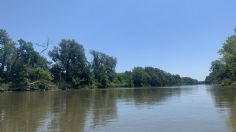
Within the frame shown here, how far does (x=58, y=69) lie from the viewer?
110062 millimetres

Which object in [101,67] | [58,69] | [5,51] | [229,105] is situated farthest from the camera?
[101,67]

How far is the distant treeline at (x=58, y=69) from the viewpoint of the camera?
289 ft

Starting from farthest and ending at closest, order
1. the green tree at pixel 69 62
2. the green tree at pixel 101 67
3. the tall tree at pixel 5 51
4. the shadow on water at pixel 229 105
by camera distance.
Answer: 1. the green tree at pixel 101 67
2. the green tree at pixel 69 62
3. the tall tree at pixel 5 51
4. the shadow on water at pixel 229 105

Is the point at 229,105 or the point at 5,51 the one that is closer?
the point at 229,105

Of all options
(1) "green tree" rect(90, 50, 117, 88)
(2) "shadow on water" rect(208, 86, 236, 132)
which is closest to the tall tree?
(1) "green tree" rect(90, 50, 117, 88)

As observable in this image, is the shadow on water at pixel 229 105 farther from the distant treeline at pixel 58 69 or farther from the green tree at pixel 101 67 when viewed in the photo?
the green tree at pixel 101 67

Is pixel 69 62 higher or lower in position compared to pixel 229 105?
higher

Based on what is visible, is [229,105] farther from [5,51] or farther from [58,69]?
[58,69]

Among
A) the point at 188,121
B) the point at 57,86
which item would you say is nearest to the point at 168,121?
the point at 188,121

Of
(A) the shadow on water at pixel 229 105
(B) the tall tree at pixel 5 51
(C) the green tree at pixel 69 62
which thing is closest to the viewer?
(A) the shadow on water at pixel 229 105

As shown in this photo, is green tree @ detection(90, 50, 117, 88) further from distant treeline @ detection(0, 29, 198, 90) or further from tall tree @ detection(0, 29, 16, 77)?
tall tree @ detection(0, 29, 16, 77)

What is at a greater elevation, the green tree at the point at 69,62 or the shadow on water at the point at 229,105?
the green tree at the point at 69,62

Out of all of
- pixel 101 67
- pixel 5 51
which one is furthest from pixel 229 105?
pixel 101 67

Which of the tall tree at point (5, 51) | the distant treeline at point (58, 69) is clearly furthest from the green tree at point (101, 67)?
the tall tree at point (5, 51)
